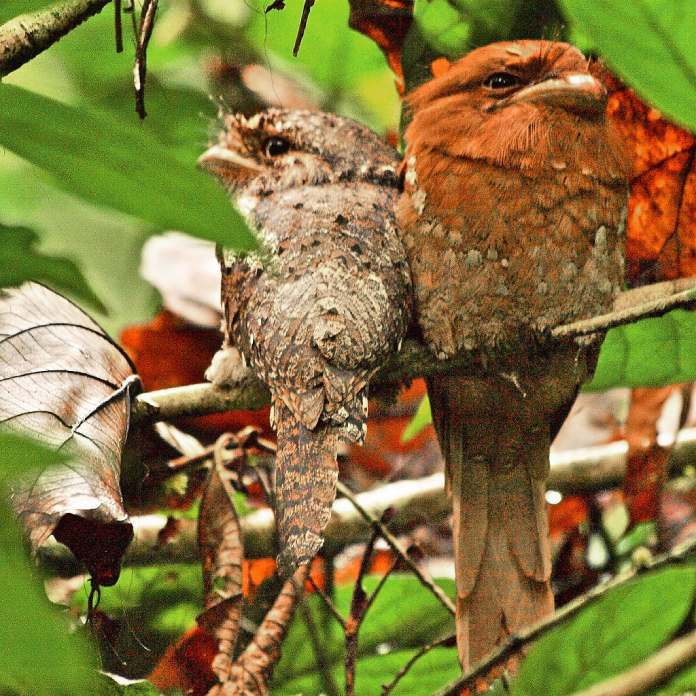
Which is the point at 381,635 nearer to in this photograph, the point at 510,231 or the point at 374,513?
the point at 374,513

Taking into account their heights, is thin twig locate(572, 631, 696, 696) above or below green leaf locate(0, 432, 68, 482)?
below

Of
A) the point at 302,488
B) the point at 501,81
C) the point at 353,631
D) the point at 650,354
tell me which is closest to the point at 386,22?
the point at 501,81

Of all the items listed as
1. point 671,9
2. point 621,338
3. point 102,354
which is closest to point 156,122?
point 102,354

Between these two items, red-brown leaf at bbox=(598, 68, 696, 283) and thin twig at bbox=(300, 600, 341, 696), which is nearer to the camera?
thin twig at bbox=(300, 600, 341, 696)

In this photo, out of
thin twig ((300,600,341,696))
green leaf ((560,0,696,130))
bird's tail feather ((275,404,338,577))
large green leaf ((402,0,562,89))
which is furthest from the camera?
large green leaf ((402,0,562,89))

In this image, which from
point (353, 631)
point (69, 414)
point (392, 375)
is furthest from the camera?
point (392, 375)

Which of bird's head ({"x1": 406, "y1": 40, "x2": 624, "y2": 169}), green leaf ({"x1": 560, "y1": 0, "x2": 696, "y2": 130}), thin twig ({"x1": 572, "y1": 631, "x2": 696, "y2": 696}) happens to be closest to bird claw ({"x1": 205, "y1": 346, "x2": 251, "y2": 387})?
bird's head ({"x1": 406, "y1": 40, "x2": 624, "y2": 169})

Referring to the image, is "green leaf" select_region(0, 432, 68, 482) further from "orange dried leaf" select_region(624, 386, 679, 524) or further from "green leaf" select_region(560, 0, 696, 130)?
"orange dried leaf" select_region(624, 386, 679, 524)
